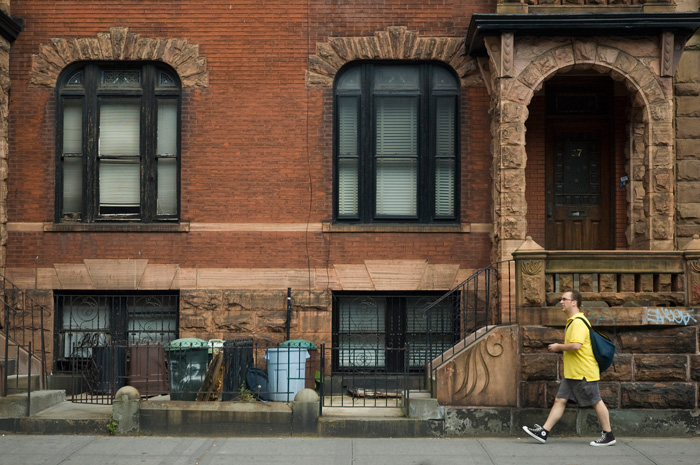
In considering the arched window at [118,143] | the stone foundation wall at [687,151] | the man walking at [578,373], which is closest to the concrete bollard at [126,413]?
the arched window at [118,143]

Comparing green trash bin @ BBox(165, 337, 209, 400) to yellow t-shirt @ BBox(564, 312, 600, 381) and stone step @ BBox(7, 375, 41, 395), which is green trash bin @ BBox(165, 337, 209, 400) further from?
yellow t-shirt @ BBox(564, 312, 600, 381)

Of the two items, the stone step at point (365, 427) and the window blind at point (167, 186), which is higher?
the window blind at point (167, 186)

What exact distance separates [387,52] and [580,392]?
622cm

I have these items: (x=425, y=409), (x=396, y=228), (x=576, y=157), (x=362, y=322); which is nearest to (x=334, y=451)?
(x=425, y=409)

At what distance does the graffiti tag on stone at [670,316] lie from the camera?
34.4ft

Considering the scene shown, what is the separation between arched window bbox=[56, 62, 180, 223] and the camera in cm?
1338

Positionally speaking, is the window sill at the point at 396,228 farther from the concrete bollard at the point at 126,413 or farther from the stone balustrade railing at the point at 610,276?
the concrete bollard at the point at 126,413

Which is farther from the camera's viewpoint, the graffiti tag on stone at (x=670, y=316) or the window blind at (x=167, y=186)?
the window blind at (x=167, y=186)

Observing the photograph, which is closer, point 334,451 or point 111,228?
point 334,451

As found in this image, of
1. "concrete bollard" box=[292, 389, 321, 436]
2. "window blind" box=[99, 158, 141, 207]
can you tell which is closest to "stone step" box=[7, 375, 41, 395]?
"window blind" box=[99, 158, 141, 207]

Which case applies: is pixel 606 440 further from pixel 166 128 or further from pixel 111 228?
pixel 166 128

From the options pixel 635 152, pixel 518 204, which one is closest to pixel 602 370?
pixel 518 204

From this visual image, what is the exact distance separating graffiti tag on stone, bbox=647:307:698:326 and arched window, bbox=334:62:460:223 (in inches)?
149

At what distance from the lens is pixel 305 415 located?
10359mm
